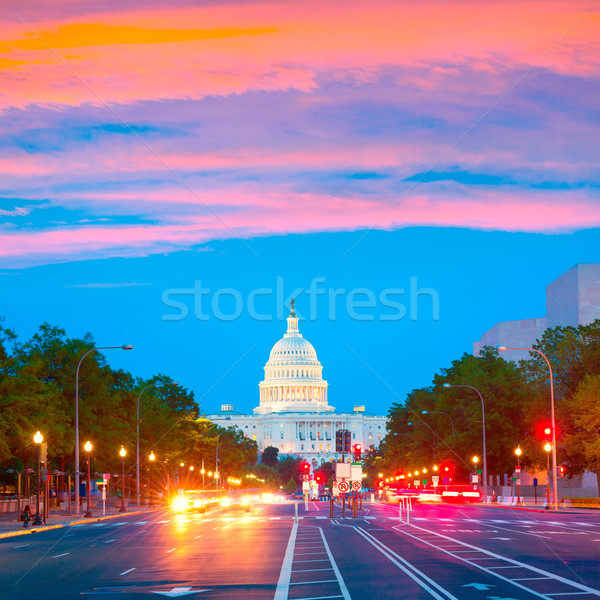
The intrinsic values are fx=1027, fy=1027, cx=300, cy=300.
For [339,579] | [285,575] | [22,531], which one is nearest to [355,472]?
[22,531]

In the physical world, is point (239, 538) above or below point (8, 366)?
below

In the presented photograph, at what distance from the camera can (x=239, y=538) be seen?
1486 inches

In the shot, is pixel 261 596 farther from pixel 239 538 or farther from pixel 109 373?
pixel 109 373

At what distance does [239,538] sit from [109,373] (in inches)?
1908

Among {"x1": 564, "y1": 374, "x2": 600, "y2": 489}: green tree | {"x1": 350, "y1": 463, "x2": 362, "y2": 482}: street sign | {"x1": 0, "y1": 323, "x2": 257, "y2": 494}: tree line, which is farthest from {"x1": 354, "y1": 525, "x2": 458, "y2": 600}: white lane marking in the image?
{"x1": 564, "y1": 374, "x2": 600, "y2": 489}: green tree

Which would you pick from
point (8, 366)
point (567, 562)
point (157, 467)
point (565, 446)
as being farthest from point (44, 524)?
point (157, 467)

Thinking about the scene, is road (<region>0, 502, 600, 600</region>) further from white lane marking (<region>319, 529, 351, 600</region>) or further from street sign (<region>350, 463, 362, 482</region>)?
street sign (<region>350, 463, 362, 482</region>)

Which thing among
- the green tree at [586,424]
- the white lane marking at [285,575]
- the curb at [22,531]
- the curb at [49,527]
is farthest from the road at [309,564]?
the green tree at [586,424]

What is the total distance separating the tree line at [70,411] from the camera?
62969 millimetres

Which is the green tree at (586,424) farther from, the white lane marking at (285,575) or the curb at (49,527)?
the white lane marking at (285,575)

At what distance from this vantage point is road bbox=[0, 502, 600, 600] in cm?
1958

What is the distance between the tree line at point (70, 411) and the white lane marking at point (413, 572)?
33377 mm

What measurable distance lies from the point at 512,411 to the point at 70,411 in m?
50.4

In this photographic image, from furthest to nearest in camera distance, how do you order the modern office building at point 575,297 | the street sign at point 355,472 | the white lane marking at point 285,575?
the modern office building at point 575,297 < the street sign at point 355,472 < the white lane marking at point 285,575
